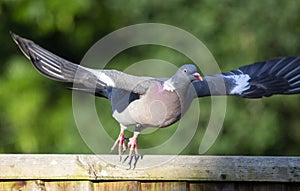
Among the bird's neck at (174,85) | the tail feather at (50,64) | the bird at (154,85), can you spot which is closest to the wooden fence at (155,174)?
the bird at (154,85)

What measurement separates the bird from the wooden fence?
50 cm

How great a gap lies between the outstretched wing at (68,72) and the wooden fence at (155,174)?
0.74 m

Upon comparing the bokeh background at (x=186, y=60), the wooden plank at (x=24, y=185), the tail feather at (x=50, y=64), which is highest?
the bokeh background at (x=186, y=60)

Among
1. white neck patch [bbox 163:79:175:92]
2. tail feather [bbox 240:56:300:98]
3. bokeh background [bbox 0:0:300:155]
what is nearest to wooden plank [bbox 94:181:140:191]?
white neck patch [bbox 163:79:175:92]

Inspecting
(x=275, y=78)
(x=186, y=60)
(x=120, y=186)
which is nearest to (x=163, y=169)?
(x=120, y=186)

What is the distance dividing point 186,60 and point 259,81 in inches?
121

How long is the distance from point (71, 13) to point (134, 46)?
2.49ft

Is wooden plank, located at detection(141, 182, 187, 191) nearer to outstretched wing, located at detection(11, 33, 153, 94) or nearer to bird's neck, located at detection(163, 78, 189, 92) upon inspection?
outstretched wing, located at detection(11, 33, 153, 94)

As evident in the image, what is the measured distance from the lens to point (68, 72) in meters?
3.35

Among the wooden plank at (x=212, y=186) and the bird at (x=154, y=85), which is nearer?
the wooden plank at (x=212, y=186)

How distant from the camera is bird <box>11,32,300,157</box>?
3.28 meters

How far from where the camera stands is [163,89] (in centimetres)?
382

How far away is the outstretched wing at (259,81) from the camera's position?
418cm

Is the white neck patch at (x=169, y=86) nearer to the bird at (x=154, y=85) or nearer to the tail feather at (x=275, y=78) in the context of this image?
the bird at (x=154, y=85)
